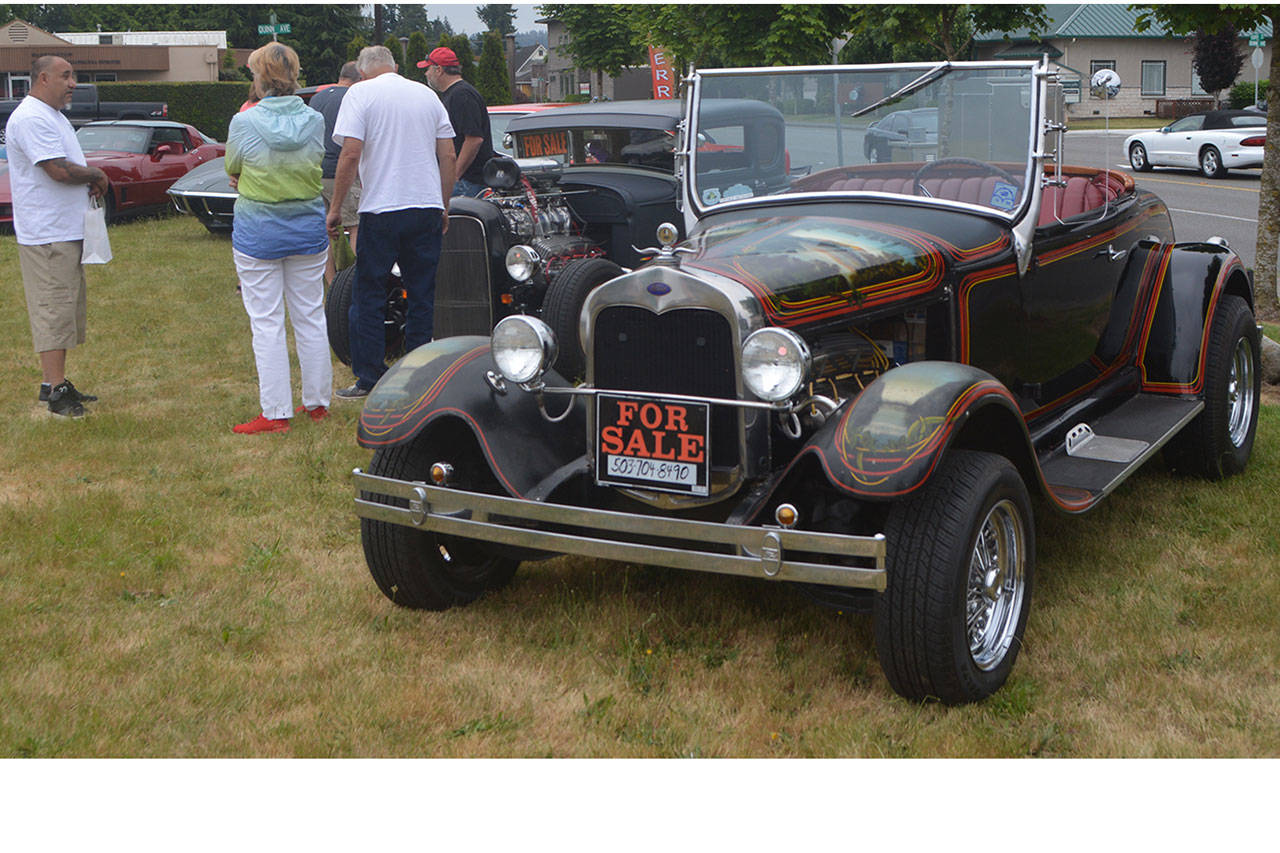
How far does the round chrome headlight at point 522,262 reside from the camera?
7.25 m

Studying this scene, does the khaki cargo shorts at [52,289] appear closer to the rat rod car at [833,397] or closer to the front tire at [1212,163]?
the rat rod car at [833,397]

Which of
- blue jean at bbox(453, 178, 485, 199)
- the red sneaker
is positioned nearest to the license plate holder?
the red sneaker

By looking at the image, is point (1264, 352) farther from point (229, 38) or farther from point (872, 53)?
point (229, 38)

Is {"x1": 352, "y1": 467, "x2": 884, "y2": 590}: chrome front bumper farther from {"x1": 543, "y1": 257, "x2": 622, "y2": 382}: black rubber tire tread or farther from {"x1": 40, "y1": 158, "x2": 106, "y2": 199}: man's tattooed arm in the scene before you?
{"x1": 40, "y1": 158, "x2": 106, "y2": 199}: man's tattooed arm

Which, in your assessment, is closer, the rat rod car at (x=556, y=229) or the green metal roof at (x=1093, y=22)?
the rat rod car at (x=556, y=229)

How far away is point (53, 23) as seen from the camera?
73250mm

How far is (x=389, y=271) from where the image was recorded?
21.8 feet

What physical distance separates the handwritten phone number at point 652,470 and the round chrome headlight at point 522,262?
3796 millimetres

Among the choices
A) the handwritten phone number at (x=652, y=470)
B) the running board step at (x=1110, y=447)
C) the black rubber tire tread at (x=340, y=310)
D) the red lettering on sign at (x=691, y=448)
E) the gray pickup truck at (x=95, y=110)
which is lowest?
the running board step at (x=1110, y=447)

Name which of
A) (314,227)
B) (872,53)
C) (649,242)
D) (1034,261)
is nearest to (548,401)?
(1034,261)

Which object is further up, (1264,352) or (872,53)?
(872,53)

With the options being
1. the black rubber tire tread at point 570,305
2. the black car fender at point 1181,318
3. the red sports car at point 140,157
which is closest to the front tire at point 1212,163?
the red sports car at point 140,157

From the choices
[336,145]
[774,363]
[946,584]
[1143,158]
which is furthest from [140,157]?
[1143,158]
